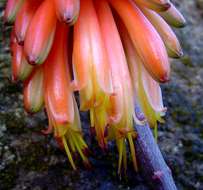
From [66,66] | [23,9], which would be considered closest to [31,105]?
[66,66]

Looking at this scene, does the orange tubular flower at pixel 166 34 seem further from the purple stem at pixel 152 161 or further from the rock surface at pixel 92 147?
the rock surface at pixel 92 147

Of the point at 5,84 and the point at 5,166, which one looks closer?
the point at 5,166

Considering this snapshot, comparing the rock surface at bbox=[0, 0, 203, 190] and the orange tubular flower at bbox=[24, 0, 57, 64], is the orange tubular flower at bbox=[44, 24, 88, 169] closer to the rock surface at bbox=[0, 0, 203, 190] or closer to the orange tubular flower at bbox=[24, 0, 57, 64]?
the orange tubular flower at bbox=[24, 0, 57, 64]

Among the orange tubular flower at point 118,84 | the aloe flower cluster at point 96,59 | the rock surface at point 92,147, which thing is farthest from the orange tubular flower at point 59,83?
the rock surface at point 92,147

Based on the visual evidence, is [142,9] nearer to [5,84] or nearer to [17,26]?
[17,26]

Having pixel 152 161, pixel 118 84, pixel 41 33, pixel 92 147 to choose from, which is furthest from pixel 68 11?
pixel 92 147

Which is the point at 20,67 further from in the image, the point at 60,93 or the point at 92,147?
the point at 92,147

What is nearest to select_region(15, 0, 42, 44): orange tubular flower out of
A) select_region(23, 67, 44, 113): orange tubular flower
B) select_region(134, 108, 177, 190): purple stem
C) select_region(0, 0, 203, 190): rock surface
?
select_region(23, 67, 44, 113): orange tubular flower
